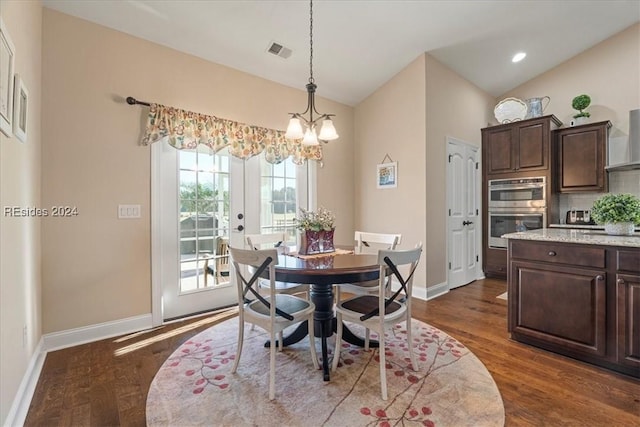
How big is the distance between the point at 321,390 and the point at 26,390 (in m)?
1.79

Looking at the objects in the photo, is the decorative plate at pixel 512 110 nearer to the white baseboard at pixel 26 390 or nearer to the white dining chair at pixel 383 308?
the white dining chair at pixel 383 308

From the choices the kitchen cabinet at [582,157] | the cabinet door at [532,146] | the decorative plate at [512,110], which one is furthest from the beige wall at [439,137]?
the kitchen cabinet at [582,157]

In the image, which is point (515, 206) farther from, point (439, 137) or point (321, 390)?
point (321, 390)

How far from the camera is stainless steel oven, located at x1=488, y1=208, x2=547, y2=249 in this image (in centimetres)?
430

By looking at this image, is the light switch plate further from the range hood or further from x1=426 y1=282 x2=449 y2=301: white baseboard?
the range hood

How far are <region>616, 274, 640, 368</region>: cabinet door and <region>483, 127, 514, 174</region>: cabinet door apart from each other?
9.41 feet

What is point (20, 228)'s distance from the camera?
→ 6.06ft

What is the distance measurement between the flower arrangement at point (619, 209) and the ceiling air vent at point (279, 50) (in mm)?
3178

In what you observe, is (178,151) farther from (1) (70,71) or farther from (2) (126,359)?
(2) (126,359)

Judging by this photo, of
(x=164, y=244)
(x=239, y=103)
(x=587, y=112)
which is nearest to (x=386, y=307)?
(x=164, y=244)

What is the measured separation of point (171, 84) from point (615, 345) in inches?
165

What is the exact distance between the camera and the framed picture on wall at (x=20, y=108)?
166 centimetres

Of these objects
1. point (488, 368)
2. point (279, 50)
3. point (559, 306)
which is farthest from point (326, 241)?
point (279, 50)

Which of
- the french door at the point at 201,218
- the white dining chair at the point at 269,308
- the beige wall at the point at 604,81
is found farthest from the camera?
the beige wall at the point at 604,81
